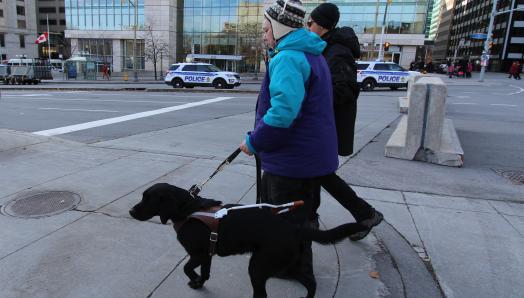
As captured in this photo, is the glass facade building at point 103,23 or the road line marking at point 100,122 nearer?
the road line marking at point 100,122

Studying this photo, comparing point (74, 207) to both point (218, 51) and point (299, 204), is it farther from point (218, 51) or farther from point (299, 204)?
point (218, 51)

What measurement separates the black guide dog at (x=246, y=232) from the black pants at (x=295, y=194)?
0.23 m

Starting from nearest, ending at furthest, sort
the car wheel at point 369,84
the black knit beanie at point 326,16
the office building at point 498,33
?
the black knit beanie at point 326,16
the car wheel at point 369,84
the office building at point 498,33

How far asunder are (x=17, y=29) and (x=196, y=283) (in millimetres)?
107415

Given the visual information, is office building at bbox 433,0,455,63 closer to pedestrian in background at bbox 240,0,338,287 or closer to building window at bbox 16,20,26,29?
building window at bbox 16,20,26,29

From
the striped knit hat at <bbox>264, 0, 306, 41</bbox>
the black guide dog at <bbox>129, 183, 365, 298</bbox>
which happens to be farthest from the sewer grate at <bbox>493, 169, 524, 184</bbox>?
the striped knit hat at <bbox>264, 0, 306, 41</bbox>

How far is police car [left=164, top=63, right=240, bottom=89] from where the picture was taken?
2622 cm

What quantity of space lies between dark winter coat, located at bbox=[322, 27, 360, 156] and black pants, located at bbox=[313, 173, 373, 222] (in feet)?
1.54

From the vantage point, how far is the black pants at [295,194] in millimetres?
2635

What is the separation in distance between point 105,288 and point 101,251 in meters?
0.54

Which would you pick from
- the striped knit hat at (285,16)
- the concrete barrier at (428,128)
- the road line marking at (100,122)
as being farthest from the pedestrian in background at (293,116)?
the road line marking at (100,122)

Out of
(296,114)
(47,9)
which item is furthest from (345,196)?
(47,9)

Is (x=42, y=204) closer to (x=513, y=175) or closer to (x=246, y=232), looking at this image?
(x=246, y=232)

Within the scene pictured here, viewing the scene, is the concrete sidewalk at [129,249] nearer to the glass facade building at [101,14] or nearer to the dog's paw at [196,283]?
the dog's paw at [196,283]
